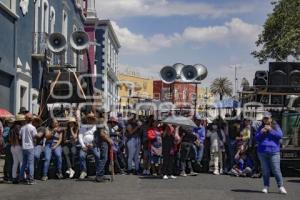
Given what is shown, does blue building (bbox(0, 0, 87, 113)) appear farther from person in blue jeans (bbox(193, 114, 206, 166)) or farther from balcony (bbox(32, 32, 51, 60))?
person in blue jeans (bbox(193, 114, 206, 166))

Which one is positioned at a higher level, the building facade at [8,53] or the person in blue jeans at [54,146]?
the building facade at [8,53]

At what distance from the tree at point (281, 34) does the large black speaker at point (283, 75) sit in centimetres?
1457

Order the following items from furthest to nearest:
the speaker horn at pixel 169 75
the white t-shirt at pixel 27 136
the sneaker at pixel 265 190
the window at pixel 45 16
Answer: the window at pixel 45 16 < the speaker horn at pixel 169 75 < the white t-shirt at pixel 27 136 < the sneaker at pixel 265 190

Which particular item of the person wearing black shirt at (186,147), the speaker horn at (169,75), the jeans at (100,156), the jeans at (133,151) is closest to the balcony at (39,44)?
the speaker horn at (169,75)

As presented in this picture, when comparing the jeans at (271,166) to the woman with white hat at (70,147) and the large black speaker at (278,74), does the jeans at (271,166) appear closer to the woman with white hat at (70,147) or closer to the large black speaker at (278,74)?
the woman with white hat at (70,147)

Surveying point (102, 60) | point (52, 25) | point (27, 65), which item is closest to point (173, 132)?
point (27, 65)

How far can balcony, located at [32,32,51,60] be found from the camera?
2417 centimetres

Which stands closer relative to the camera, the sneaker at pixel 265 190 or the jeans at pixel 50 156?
the sneaker at pixel 265 190

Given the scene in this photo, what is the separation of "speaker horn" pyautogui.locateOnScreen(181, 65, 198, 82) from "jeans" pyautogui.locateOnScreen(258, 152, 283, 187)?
8503 mm

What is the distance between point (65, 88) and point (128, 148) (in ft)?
10.6

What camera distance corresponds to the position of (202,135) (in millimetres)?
16266

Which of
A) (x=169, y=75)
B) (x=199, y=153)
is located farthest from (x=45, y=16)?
(x=199, y=153)

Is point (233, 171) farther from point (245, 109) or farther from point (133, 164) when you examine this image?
point (245, 109)

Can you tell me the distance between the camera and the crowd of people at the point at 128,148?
13.9m
